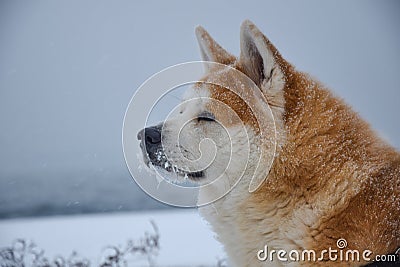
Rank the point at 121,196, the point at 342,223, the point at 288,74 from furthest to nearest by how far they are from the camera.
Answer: the point at 121,196, the point at 288,74, the point at 342,223

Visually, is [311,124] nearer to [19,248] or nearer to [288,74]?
[288,74]

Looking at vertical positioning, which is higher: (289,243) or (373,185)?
(373,185)

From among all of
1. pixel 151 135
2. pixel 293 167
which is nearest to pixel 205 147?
pixel 151 135

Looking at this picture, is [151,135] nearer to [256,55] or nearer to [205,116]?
[205,116]

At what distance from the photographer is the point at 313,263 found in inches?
72.7

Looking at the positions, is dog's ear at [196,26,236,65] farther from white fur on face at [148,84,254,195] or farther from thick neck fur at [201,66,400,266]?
thick neck fur at [201,66,400,266]

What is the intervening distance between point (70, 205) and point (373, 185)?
268cm

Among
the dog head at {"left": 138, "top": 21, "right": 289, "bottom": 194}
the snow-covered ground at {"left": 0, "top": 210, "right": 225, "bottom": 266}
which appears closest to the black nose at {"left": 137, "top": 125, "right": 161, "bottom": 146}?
the dog head at {"left": 138, "top": 21, "right": 289, "bottom": 194}

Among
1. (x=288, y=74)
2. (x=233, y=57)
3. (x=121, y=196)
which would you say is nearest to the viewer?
(x=288, y=74)

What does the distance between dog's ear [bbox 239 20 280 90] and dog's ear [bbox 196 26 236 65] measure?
0.17m

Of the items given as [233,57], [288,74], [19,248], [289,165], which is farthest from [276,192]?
[19,248]

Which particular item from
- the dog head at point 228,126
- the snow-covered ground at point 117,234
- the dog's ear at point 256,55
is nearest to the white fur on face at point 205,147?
the dog head at point 228,126

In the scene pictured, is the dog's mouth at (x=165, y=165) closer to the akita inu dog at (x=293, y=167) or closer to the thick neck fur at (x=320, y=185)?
the akita inu dog at (x=293, y=167)

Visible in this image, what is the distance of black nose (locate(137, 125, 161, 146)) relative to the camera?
2.10m
